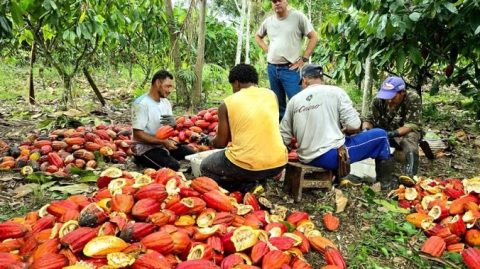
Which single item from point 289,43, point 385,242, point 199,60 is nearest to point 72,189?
point 385,242

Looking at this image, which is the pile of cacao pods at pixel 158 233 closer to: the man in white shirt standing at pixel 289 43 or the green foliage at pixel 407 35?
the man in white shirt standing at pixel 289 43

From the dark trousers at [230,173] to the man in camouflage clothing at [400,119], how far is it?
3.54 feet

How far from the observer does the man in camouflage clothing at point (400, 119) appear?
385 cm

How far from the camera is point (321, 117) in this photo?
3.23m

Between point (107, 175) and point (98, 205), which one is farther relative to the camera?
point (107, 175)

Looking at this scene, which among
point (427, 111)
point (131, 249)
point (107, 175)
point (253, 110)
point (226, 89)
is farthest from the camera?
point (226, 89)

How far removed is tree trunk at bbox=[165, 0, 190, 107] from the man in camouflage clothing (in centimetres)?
326

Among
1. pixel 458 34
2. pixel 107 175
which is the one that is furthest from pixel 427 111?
pixel 107 175

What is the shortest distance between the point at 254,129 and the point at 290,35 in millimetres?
1980

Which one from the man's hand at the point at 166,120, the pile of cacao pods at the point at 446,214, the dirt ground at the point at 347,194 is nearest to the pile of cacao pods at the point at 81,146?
the man's hand at the point at 166,120

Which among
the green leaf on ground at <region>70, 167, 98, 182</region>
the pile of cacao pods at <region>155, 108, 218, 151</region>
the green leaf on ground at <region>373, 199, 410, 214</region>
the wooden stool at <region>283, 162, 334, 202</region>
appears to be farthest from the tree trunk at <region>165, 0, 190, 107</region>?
the green leaf on ground at <region>373, 199, 410, 214</region>

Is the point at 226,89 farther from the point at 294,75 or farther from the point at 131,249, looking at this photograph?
the point at 131,249

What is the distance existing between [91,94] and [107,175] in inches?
245

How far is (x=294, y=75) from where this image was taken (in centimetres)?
469
